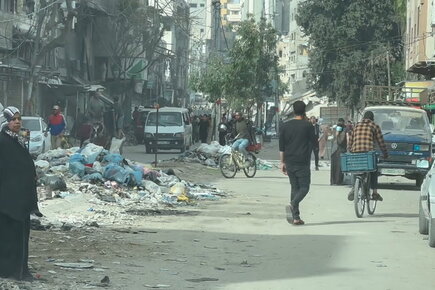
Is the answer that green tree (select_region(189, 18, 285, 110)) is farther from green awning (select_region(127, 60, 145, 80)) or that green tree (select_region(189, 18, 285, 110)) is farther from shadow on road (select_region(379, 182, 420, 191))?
shadow on road (select_region(379, 182, 420, 191))

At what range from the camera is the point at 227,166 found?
2838 cm

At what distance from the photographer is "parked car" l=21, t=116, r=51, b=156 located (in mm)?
33500

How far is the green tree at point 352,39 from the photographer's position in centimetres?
6569

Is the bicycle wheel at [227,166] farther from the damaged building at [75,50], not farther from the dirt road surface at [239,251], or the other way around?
the damaged building at [75,50]

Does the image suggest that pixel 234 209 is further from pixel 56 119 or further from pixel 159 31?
pixel 159 31

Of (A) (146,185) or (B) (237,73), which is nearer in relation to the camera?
(A) (146,185)

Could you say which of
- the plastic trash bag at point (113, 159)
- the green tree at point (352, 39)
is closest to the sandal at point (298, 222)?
the plastic trash bag at point (113, 159)

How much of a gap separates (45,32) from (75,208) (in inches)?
1223

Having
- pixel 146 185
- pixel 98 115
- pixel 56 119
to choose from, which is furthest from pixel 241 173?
pixel 98 115

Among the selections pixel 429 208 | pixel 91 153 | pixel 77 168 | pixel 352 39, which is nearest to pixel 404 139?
pixel 91 153

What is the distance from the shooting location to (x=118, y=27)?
66.9 m

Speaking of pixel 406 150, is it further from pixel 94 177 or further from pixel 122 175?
pixel 94 177

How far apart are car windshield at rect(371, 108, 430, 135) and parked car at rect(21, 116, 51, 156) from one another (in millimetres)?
12533

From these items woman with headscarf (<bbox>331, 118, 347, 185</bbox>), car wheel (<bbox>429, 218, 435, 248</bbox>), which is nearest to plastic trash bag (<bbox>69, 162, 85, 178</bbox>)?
woman with headscarf (<bbox>331, 118, 347, 185</bbox>)
